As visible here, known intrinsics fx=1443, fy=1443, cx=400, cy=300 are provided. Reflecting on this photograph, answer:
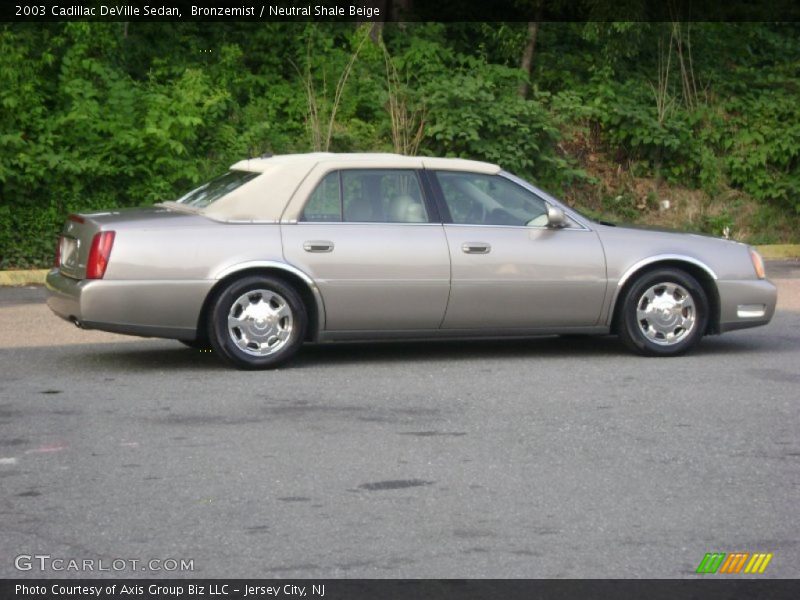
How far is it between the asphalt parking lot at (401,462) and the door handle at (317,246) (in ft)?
2.66

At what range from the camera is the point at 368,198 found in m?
9.96

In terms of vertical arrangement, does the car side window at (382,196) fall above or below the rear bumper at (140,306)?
above

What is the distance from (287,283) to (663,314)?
2.72 metres

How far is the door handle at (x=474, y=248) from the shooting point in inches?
389

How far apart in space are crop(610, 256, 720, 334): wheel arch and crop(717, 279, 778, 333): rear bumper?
0.05 metres

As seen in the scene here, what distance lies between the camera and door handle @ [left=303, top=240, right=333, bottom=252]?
9609mm

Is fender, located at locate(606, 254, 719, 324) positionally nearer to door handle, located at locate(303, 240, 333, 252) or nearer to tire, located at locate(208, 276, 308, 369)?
door handle, located at locate(303, 240, 333, 252)

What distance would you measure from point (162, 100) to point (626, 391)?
977 cm

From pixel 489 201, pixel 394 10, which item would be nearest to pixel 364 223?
pixel 489 201

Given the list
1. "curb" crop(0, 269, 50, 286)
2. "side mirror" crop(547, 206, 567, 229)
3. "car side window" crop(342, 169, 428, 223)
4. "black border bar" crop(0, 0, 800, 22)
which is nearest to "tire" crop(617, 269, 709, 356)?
"side mirror" crop(547, 206, 567, 229)

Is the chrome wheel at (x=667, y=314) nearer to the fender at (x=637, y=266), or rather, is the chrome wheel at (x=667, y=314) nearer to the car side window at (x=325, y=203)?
the fender at (x=637, y=266)
